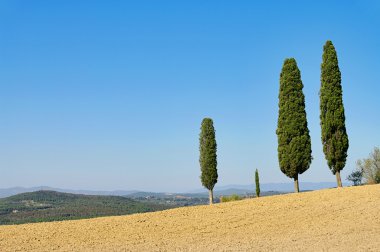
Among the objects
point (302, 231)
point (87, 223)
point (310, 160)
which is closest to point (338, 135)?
point (310, 160)

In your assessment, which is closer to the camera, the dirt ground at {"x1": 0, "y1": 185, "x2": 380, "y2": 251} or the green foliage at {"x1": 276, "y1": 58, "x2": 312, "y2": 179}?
the dirt ground at {"x1": 0, "y1": 185, "x2": 380, "y2": 251}

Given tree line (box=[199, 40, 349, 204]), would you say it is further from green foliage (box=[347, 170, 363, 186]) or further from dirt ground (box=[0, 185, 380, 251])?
green foliage (box=[347, 170, 363, 186])

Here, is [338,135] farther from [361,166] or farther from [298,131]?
[361,166]

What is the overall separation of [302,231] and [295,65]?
63.4ft

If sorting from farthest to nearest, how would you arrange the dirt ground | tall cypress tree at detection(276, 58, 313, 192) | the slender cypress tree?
the slender cypress tree < tall cypress tree at detection(276, 58, 313, 192) < the dirt ground

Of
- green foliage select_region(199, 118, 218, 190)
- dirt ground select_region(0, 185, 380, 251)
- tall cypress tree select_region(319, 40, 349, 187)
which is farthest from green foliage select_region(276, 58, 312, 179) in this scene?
green foliage select_region(199, 118, 218, 190)

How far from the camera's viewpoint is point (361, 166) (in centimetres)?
6375

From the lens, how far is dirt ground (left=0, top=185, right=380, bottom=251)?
1997 cm

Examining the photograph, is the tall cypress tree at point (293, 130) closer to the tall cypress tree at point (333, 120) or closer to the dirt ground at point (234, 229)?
the tall cypress tree at point (333, 120)

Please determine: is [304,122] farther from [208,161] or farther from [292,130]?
[208,161]

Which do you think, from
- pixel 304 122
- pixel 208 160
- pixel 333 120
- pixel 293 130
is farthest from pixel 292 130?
pixel 208 160

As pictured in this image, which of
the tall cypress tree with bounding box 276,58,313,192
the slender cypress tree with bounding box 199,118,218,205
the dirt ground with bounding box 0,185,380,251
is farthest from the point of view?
the slender cypress tree with bounding box 199,118,218,205

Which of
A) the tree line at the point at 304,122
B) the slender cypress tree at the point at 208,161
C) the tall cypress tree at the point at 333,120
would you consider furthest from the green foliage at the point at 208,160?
the tall cypress tree at the point at 333,120

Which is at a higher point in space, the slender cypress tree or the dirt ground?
the slender cypress tree
